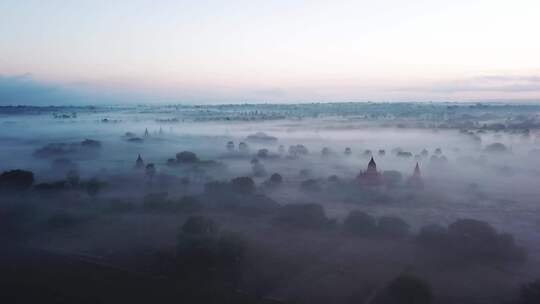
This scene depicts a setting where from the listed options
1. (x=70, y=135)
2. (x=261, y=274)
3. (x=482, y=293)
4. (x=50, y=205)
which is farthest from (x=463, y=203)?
(x=70, y=135)

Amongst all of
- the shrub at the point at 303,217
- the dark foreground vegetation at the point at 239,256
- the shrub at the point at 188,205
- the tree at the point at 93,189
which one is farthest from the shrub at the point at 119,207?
the shrub at the point at 303,217

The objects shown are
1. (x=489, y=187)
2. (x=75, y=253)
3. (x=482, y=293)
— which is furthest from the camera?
(x=489, y=187)

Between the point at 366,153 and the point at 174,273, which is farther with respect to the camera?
Answer: the point at 366,153

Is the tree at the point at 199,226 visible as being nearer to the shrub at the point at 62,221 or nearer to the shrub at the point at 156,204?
the shrub at the point at 156,204

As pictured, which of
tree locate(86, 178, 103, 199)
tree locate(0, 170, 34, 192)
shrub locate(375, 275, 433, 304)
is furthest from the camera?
tree locate(0, 170, 34, 192)

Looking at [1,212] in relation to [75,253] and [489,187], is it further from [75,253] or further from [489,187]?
[489,187]

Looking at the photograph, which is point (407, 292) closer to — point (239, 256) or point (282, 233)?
point (239, 256)

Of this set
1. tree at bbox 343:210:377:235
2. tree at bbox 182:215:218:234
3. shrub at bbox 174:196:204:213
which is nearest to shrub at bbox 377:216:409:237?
tree at bbox 343:210:377:235

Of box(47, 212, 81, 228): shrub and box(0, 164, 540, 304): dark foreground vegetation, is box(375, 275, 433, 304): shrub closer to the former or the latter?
box(0, 164, 540, 304): dark foreground vegetation
